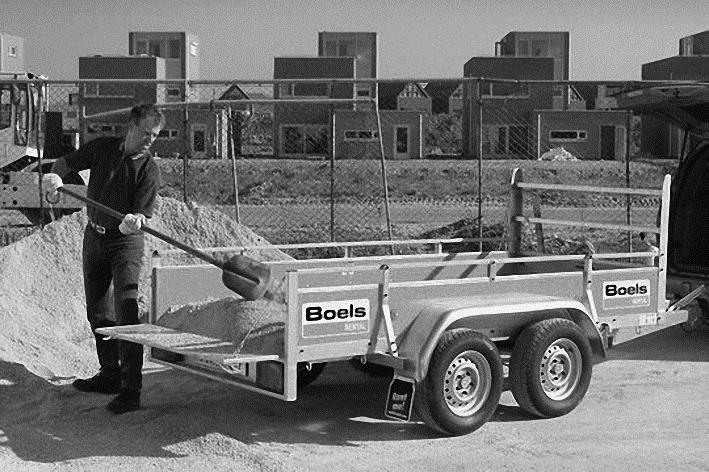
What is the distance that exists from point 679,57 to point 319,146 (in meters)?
21.9

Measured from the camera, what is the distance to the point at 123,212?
7.39 meters

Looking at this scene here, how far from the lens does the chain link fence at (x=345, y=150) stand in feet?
47.4

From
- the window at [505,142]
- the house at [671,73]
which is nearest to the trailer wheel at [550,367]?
the window at [505,142]

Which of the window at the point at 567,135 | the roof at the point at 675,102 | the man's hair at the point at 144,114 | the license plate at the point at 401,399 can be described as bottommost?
the license plate at the point at 401,399

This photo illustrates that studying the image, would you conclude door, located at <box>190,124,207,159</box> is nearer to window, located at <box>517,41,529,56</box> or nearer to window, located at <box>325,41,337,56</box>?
window, located at <box>325,41,337,56</box>

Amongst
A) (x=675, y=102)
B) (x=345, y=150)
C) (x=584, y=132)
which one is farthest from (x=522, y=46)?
(x=675, y=102)

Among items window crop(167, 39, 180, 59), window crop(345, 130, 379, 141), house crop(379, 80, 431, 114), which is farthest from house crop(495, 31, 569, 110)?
window crop(345, 130, 379, 141)

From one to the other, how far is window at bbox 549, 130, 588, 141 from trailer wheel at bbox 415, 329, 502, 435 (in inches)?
1769

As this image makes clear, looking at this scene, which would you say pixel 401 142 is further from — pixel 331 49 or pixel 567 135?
pixel 331 49

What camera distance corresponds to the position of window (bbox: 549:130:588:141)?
50.5 meters

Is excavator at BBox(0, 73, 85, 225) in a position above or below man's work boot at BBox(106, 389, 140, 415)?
above

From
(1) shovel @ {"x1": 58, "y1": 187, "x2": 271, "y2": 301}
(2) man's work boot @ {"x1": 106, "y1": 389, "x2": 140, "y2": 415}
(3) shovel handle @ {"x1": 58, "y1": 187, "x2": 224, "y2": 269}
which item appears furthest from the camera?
(2) man's work boot @ {"x1": 106, "y1": 389, "x2": 140, "y2": 415}

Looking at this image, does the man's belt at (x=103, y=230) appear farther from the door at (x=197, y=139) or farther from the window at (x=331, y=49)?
the window at (x=331, y=49)

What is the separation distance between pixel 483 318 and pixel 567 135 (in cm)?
4559
